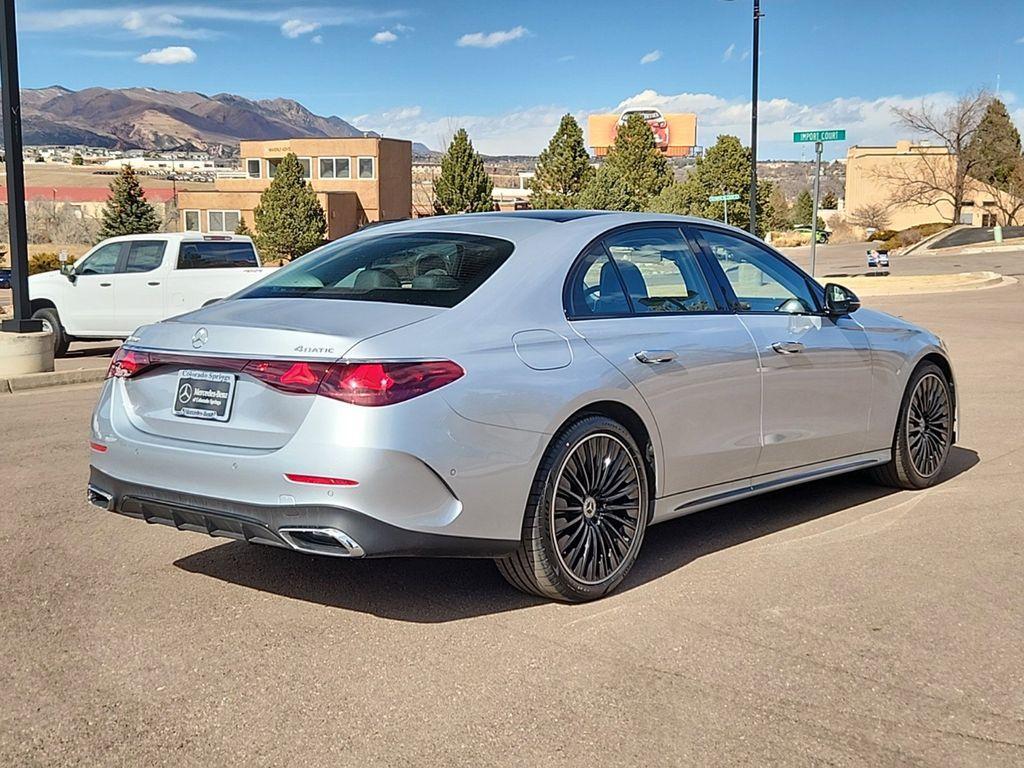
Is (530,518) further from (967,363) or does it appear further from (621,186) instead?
(621,186)

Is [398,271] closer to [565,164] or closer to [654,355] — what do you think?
[654,355]

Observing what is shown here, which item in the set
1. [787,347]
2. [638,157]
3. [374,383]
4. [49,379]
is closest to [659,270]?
[787,347]

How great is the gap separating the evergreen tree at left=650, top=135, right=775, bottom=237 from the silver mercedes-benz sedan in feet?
155

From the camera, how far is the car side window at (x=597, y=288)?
16.9ft

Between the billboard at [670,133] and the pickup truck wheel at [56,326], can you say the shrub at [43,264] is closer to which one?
the pickup truck wheel at [56,326]

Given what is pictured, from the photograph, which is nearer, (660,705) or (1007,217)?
(660,705)

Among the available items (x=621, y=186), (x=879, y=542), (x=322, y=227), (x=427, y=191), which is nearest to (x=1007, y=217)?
(x=621, y=186)

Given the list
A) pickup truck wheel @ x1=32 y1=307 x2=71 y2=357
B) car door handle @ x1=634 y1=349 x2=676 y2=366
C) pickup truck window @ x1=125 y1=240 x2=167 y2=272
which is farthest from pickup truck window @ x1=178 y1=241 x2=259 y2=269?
car door handle @ x1=634 y1=349 x2=676 y2=366

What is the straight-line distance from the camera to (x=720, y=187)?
56375 mm

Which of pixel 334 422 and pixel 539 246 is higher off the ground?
pixel 539 246

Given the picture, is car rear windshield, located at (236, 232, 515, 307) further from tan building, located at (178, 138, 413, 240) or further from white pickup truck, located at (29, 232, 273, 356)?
tan building, located at (178, 138, 413, 240)

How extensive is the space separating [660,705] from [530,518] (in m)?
1.06

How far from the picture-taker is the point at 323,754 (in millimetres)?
3494

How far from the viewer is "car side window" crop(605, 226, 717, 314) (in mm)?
5500
